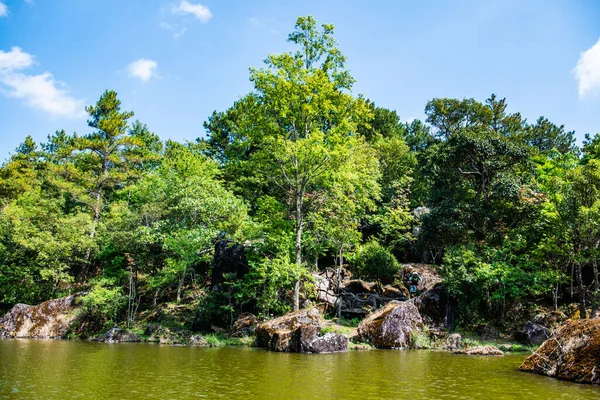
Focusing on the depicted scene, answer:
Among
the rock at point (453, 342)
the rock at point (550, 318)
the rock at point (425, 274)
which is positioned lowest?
the rock at point (453, 342)

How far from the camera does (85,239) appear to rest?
32.2 meters

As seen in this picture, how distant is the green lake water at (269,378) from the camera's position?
8516 millimetres

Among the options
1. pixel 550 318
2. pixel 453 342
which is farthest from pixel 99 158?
pixel 550 318

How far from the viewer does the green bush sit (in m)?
28.2

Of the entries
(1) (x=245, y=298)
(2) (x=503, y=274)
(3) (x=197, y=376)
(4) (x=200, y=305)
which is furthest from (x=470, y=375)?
(4) (x=200, y=305)

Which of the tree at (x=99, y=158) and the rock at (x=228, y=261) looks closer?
the rock at (x=228, y=261)

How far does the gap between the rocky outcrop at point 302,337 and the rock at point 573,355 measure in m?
7.45

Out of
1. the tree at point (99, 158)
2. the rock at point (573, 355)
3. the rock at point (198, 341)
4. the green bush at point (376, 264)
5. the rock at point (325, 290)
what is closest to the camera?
the rock at point (573, 355)

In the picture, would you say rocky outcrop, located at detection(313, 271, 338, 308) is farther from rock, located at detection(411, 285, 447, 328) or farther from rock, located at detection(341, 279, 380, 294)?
rock, located at detection(411, 285, 447, 328)

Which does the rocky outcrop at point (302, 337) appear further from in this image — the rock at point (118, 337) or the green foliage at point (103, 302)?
the green foliage at point (103, 302)

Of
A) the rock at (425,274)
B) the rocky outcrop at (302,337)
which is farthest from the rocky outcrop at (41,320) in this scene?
the rock at (425,274)

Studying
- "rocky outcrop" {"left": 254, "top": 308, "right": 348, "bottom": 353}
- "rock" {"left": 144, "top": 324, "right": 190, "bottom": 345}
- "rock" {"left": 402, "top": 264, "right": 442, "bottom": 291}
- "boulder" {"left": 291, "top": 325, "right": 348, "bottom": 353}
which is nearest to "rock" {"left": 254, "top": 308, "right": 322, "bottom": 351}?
"rocky outcrop" {"left": 254, "top": 308, "right": 348, "bottom": 353}

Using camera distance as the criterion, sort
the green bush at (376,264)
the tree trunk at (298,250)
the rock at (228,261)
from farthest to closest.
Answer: the green bush at (376,264)
the rock at (228,261)
the tree trunk at (298,250)

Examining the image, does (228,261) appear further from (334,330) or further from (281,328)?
(334,330)
